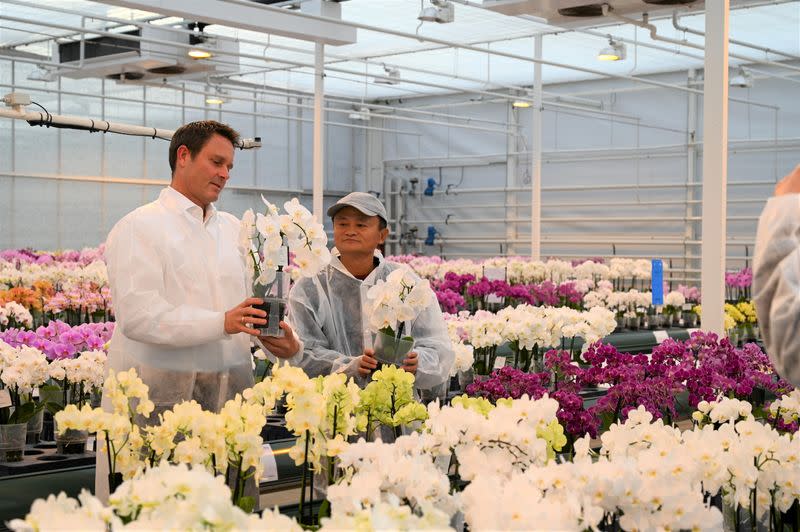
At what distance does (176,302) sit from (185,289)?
4cm

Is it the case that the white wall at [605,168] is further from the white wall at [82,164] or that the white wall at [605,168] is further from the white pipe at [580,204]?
the white wall at [82,164]

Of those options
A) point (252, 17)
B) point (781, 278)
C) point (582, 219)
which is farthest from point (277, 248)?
point (582, 219)

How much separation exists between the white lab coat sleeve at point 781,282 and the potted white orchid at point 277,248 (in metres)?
1.03

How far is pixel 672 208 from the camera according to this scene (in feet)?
53.0

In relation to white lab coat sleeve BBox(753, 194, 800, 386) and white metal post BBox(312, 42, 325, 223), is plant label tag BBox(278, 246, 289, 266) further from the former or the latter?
white metal post BBox(312, 42, 325, 223)

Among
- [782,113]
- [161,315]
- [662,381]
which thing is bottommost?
[662,381]

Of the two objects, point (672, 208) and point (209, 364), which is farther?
point (672, 208)

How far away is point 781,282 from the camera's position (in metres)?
1.39

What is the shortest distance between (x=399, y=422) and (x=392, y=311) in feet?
1.56

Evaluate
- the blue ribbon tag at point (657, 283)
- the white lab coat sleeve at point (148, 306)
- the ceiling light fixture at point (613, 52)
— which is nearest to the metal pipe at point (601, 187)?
the ceiling light fixture at point (613, 52)

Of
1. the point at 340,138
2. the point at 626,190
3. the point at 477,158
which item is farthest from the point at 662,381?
the point at 340,138

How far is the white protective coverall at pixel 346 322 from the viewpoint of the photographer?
108 inches

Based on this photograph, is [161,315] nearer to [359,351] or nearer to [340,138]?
[359,351]

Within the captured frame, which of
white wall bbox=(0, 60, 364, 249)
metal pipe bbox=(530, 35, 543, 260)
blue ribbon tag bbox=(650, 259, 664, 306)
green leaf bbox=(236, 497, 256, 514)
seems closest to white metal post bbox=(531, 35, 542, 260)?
metal pipe bbox=(530, 35, 543, 260)
